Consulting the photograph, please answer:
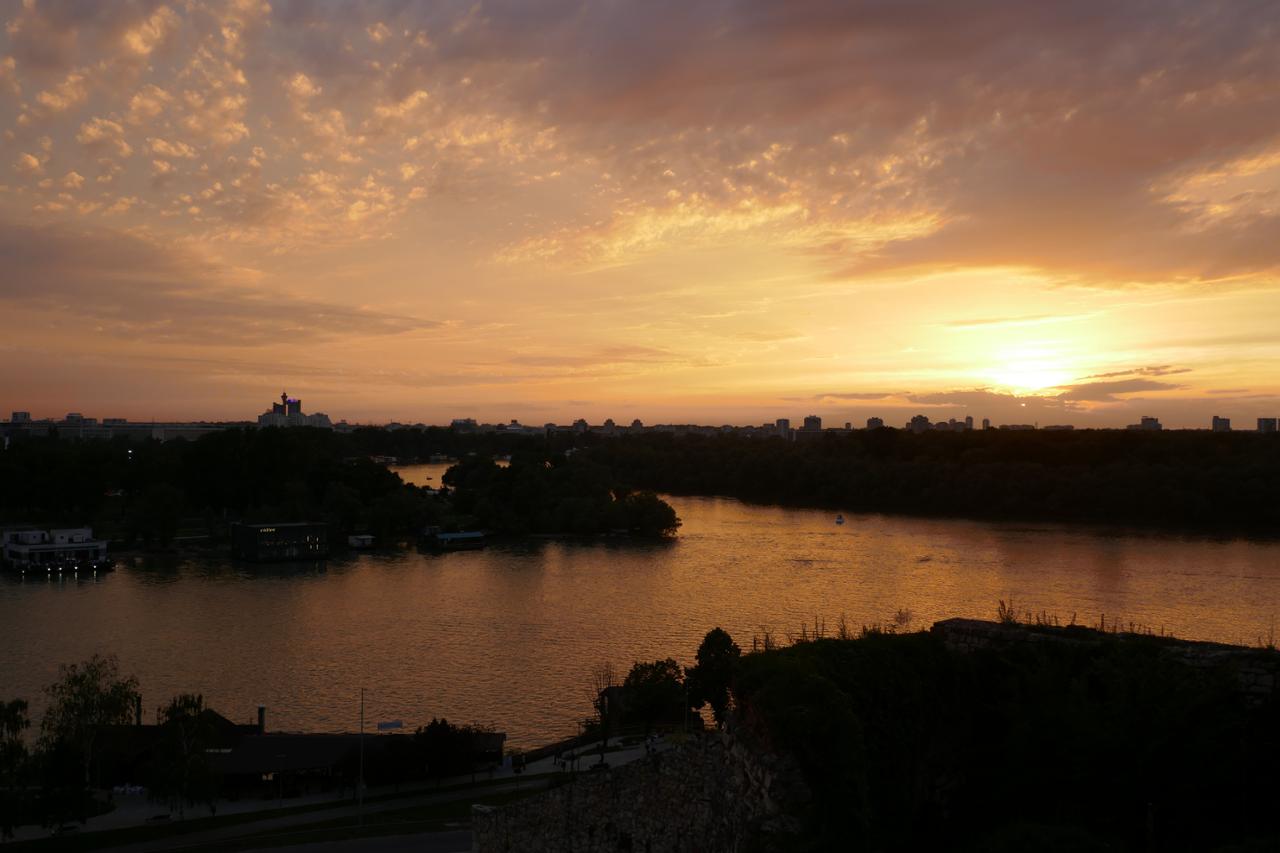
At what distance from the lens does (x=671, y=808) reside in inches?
175

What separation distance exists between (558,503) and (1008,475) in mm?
17218

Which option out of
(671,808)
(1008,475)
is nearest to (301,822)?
(671,808)

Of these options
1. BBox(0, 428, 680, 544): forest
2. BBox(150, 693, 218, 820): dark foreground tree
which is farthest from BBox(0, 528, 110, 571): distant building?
BBox(150, 693, 218, 820): dark foreground tree

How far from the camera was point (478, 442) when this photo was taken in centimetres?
8888

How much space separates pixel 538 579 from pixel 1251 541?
2016 centimetres

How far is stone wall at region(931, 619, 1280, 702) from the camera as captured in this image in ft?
14.1

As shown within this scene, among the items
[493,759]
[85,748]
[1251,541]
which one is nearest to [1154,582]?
[1251,541]

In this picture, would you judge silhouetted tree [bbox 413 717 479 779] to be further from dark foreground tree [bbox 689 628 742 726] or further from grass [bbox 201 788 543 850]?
dark foreground tree [bbox 689 628 742 726]

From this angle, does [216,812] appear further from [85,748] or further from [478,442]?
[478,442]

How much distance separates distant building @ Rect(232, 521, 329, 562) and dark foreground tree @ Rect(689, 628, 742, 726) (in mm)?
19895

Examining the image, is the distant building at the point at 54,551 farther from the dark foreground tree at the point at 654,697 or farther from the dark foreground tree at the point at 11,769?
the dark foreground tree at the point at 654,697

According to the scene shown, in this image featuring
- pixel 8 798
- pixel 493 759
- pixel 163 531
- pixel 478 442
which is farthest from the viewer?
pixel 478 442

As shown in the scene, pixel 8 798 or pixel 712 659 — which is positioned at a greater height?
pixel 712 659

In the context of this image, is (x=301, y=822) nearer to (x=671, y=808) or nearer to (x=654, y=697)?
(x=654, y=697)
